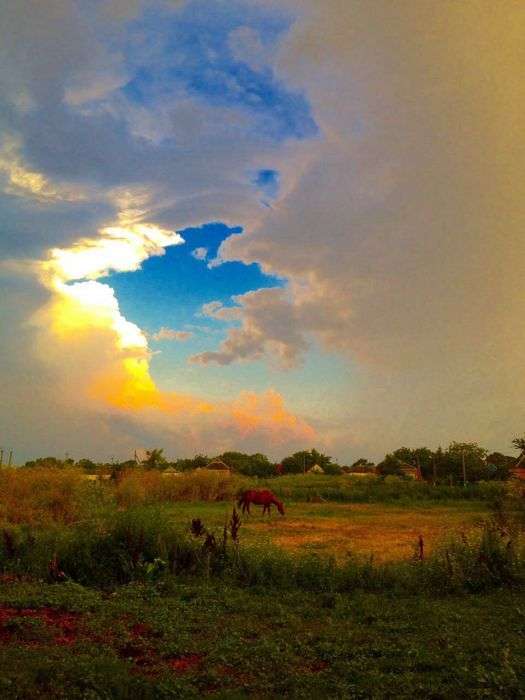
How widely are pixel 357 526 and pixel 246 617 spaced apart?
1185 centimetres

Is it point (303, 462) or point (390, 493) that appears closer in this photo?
point (390, 493)

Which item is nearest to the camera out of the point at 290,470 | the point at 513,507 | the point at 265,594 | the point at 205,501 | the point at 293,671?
the point at 293,671

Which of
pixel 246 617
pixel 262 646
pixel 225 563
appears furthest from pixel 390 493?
pixel 262 646

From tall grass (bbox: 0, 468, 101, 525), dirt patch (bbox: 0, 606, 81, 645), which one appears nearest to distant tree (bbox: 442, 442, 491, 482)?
tall grass (bbox: 0, 468, 101, 525)

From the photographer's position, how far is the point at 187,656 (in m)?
5.55

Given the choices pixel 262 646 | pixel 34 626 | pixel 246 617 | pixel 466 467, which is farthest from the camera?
pixel 466 467

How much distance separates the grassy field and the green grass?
2500 mm

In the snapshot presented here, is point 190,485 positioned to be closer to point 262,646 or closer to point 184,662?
point 262,646

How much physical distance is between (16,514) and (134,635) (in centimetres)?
1180

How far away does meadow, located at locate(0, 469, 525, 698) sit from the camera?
16.0 feet

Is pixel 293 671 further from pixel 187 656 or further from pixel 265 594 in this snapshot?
pixel 265 594

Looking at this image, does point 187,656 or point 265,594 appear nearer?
point 187,656

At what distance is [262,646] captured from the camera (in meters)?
5.68

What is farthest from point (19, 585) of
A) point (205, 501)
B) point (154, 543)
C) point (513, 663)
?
point (205, 501)
